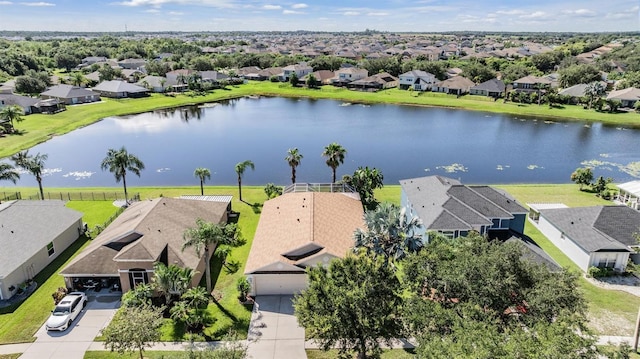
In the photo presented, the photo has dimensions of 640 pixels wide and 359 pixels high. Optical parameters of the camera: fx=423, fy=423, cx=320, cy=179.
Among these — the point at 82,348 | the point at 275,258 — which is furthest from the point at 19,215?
the point at 275,258

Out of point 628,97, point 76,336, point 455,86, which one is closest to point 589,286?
point 76,336

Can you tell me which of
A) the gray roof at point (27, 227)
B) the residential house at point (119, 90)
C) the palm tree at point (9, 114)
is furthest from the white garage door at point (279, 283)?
the residential house at point (119, 90)

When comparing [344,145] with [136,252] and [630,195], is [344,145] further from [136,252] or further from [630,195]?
[136,252]

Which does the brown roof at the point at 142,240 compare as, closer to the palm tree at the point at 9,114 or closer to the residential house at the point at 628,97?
the palm tree at the point at 9,114

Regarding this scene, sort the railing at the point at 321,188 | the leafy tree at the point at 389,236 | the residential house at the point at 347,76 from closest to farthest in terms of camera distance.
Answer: the leafy tree at the point at 389,236 → the railing at the point at 321,188 → the residential house at the point at 347,76

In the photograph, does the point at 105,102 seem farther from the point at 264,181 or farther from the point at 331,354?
the point at 331,354

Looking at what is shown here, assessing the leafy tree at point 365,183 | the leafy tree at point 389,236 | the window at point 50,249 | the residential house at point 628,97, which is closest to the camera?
the leafy tree at point 389,236

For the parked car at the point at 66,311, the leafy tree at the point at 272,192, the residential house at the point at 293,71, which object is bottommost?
the parked car at the point at 66,311
